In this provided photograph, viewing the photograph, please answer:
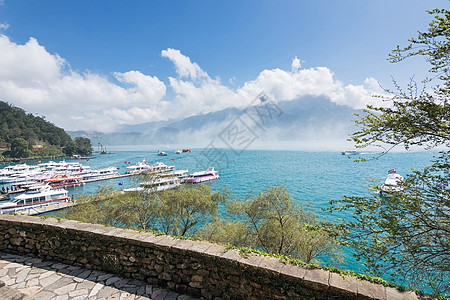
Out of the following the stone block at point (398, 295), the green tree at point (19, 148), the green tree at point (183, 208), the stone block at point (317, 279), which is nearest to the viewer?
the stone block at point (398, 295)

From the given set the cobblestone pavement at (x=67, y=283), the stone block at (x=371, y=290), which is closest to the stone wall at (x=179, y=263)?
the stone block at (x=371, y=290)

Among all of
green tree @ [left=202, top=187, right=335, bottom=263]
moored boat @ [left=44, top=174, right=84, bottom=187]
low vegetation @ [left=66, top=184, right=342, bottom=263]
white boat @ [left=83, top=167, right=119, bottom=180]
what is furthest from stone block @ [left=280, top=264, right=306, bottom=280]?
white boat @ [left=83, top=167, right=119, bottom=180]

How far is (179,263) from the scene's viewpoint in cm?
381

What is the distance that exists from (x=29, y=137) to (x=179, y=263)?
147911mm

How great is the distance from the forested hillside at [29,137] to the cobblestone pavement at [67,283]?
125 metres

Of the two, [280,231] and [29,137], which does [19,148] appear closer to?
[29,137]

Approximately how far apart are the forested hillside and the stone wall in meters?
125

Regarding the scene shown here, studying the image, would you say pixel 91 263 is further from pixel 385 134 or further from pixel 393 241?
pixel 385 134

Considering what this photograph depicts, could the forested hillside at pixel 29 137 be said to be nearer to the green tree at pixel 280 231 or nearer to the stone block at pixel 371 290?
the green tree at pixel 280 231

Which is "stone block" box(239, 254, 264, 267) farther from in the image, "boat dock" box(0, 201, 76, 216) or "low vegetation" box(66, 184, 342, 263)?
"boat dock" box(0, 201, 76, 216)

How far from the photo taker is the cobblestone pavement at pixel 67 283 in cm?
367

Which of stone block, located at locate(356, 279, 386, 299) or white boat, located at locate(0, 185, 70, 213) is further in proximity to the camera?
white boat, located at locate(0, 185, 70, 213)

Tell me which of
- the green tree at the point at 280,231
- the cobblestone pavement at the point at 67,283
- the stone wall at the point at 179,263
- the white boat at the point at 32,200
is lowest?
the white boat at the point at 32,200

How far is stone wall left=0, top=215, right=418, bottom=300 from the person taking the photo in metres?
3.01
